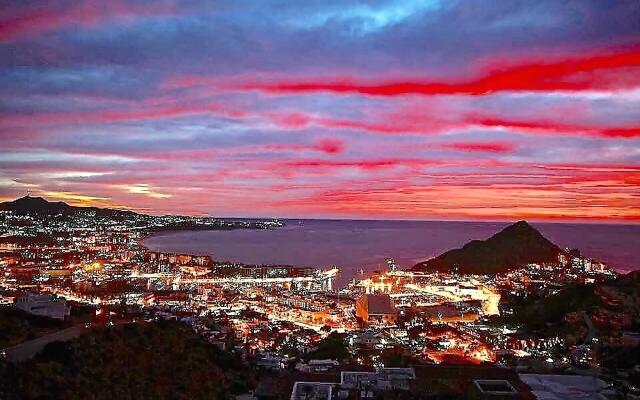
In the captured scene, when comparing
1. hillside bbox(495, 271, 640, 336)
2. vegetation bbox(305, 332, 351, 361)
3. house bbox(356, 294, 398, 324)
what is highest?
hillside bbox(495, 271, 640, 336)

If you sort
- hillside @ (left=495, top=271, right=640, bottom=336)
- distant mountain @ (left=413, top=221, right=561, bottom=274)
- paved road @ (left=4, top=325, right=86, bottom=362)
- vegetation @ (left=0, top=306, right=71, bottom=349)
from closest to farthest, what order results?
paved road @ (left=4, top=325, right=86, bottom=362), vegetation @ (left=0, top=306, right=71, bottom=349), hillside @ (left=495, top=271, right=640, bottom=336), distant mountain @ (left=413, top=221, right=561, bottom=274)

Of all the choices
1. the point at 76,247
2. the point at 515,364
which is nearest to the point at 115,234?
the point at 76,247

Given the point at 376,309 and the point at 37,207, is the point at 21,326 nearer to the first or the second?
the point at 376,309

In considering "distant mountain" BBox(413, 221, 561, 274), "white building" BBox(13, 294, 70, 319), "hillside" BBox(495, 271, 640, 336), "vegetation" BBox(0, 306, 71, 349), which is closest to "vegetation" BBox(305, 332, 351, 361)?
"white building" BBox(13, 294, 70, 319)

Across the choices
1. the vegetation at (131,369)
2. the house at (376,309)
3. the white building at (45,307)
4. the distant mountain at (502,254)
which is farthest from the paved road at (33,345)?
the distant mountain at (502,254)

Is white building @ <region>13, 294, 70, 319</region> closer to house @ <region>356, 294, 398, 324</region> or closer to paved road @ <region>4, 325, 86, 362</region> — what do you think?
paved road @ <region>4, 325, 86, 362</region>

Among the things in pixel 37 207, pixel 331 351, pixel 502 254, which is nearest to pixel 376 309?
pixel 331 351
